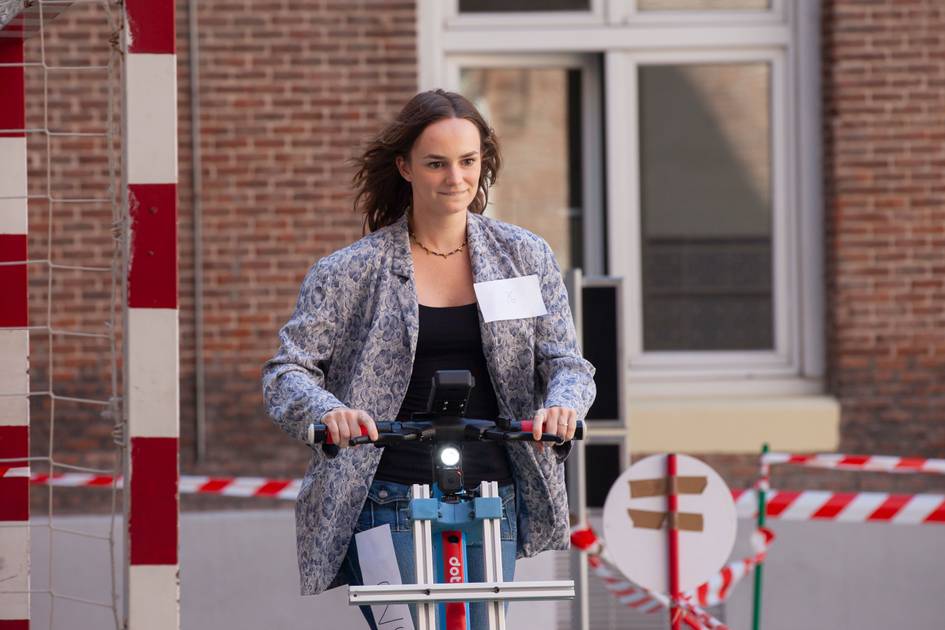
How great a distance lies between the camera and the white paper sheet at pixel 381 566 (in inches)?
130

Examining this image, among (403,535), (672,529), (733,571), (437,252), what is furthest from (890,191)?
(403,535)

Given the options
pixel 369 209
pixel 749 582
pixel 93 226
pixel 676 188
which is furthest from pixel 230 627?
pixel 369 209

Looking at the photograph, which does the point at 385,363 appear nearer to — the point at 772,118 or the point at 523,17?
the point at 523,17

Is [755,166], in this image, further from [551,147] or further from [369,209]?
[369,209]

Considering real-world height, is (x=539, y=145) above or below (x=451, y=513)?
above

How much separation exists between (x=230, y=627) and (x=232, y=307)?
1.73 m

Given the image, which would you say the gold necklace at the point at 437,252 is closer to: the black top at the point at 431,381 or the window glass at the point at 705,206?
the black top at the point at 431,381

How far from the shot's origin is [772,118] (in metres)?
8.22

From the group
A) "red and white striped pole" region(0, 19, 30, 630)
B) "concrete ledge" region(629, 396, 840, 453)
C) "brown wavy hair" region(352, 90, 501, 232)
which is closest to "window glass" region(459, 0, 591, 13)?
"concrete ledge" region(629, 396, 840, 453)

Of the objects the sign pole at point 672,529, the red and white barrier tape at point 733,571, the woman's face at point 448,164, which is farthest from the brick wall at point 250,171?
the woman's face at point 448,164

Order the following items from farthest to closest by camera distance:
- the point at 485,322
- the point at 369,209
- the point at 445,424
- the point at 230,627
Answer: the point at 230,627 → the point at 369,209 → the point at 485,322 → the point at 445,424

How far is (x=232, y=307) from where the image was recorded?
783cm

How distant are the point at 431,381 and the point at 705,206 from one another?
513cm

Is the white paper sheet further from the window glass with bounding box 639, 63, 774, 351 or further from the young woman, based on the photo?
the window glass with bounding box 639, 63, 774, 351
